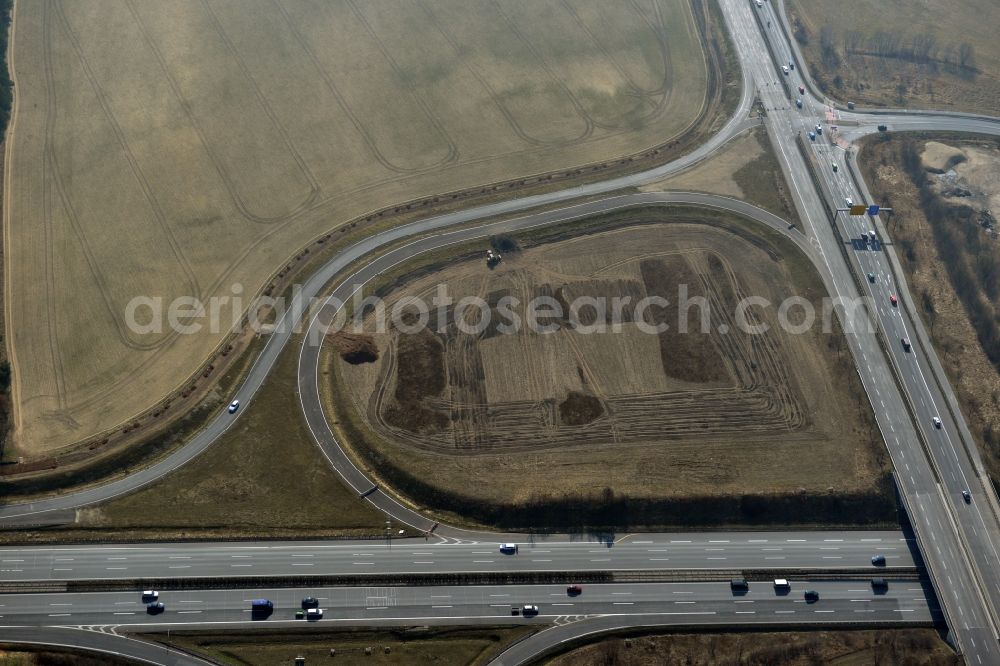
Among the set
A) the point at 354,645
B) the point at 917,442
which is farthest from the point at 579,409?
the point at 917,442

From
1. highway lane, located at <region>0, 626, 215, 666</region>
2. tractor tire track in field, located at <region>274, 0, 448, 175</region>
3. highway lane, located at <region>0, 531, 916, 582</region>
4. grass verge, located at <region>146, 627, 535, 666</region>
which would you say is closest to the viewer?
highway lane, located at <region>0, 626, 215, 666</region>

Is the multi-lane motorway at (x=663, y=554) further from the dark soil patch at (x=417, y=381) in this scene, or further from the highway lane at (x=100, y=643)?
the dark soil patch at (x=417, y=381)

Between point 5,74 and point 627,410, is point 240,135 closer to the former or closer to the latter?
point 5,74

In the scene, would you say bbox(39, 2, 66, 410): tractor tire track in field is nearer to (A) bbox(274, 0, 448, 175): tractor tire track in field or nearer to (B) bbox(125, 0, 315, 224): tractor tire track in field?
(B) bbox(125, 0, 315, 224): tractor tire track in field

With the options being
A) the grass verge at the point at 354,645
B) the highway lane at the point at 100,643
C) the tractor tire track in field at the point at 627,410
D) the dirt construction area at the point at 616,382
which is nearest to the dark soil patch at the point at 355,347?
the dirt construction area at the point at 616,382

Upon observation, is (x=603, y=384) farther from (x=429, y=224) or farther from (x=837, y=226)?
(x=837, y=226)

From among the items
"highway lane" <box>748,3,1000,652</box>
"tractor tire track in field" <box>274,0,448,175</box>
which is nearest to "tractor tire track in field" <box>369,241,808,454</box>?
"highway lane" <box>748,3,1000,652</box>

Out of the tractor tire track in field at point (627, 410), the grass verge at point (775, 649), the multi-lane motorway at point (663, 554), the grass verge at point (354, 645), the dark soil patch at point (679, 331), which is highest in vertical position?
the dark soil patch at point (679, 331)

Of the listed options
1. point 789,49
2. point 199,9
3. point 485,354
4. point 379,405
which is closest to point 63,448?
point 379,405
